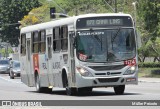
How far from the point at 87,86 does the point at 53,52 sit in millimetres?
3634

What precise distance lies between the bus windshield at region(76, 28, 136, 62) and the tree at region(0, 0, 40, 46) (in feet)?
298

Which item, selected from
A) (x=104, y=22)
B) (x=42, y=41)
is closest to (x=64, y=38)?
(x=104, y=22)

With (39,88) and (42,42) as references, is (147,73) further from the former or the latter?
(42,42)

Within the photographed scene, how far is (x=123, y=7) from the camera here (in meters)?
81.1

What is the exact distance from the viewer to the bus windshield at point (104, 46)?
26109 mm

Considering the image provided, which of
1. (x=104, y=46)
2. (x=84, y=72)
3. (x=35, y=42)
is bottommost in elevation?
(x=84, y=72)

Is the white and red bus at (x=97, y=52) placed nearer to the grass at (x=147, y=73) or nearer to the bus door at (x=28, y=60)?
the bus door at (x=28, y=60)

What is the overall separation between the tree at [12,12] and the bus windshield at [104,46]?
9088 centimetres

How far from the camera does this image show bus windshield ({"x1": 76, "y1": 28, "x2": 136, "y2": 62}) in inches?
1028

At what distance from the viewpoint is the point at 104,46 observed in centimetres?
2609

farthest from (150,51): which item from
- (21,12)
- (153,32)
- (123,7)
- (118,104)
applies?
(21,12)

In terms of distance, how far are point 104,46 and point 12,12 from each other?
9377 centimetres

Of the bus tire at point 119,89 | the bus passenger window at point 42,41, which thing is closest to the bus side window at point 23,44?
the bus passenger window at point 42,41

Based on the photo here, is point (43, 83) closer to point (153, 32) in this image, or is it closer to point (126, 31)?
point (126, 31)
